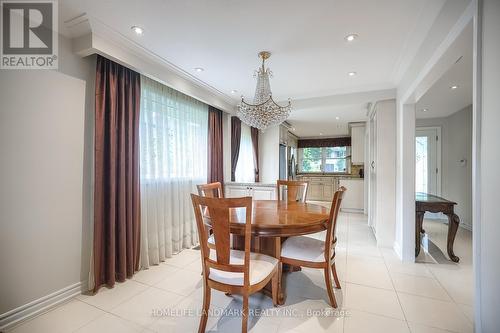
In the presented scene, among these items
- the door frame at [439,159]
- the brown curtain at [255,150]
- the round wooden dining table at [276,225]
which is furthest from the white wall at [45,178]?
the door frame at [439,159]

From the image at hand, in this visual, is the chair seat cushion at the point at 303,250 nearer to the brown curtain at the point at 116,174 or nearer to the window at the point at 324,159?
the brown curtain at the point at 116,174

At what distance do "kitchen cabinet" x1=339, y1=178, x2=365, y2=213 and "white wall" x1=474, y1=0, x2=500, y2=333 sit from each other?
15.9 feet

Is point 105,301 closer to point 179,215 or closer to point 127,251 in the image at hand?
point 127,251

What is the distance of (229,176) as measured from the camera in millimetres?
4219

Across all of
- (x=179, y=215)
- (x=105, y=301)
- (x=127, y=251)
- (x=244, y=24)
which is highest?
(x=244, y=24)

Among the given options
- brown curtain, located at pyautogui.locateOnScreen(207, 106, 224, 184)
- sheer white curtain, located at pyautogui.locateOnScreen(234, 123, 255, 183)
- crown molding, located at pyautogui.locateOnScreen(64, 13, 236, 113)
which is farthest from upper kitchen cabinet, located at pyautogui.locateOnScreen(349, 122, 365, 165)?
crown molding, located at pyautogui.locateOnScreen(64, 13, 236, 113)

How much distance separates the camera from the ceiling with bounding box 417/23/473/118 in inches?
61.2

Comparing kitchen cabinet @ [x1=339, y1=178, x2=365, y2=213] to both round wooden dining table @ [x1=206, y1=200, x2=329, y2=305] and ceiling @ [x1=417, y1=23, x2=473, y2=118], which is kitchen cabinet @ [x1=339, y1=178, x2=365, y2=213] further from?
round wooden dining table @ [x1=206, y1=200, x2=329, y2=305]

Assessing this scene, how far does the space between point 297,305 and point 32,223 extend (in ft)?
7.44

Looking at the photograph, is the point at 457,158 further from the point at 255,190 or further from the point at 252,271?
the point at 252,271

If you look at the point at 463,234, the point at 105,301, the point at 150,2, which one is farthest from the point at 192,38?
the point at 463,234

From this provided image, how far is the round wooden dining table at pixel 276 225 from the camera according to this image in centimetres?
166

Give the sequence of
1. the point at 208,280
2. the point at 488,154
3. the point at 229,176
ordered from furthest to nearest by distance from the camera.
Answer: the point at 229,176 → the point at 208,280 → the point at 488,154

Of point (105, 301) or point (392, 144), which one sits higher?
point (392, 144)
